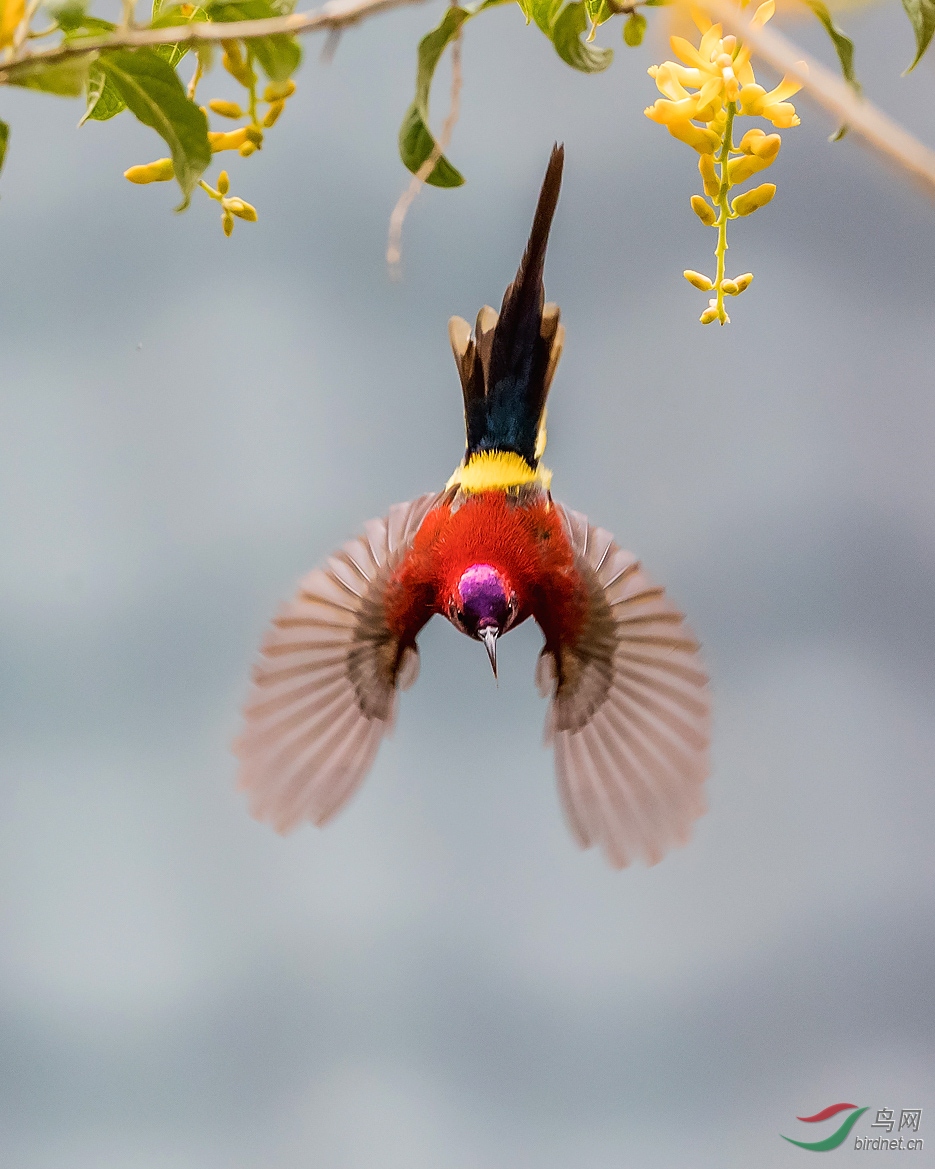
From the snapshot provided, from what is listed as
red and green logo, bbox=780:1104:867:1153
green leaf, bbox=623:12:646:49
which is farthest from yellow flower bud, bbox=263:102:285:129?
red and green logo, bbox=780:1104:867:1153

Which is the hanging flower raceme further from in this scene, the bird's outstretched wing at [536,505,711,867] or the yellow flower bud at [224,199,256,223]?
the bird's outstretched wing at [536,505,711,867]

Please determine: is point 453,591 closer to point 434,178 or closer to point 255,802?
point 255,802

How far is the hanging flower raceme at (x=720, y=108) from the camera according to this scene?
2.34 ft

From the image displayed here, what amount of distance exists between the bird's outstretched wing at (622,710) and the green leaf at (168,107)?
0.55 m

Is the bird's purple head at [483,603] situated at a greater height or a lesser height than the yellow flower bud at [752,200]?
lesser

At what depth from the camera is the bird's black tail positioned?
1052 millimetres

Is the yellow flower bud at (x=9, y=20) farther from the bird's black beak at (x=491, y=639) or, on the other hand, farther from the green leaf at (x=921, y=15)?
the bird's black beak at (x=491, y=639)

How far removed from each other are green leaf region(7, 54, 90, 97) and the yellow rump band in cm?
67

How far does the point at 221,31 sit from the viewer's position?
22.2 inches

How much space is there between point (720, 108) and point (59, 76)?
40 centimetres

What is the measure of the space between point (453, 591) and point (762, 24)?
0.56 meters

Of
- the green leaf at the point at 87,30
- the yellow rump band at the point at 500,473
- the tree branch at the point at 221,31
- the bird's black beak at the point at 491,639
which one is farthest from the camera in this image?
the yellow rump band at the point at 500,473

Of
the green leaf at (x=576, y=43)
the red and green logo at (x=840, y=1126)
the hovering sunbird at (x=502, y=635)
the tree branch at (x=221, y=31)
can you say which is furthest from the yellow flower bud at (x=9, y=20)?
the red and green logo at (x=840, y=1126)

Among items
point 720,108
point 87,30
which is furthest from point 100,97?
point 720,108
